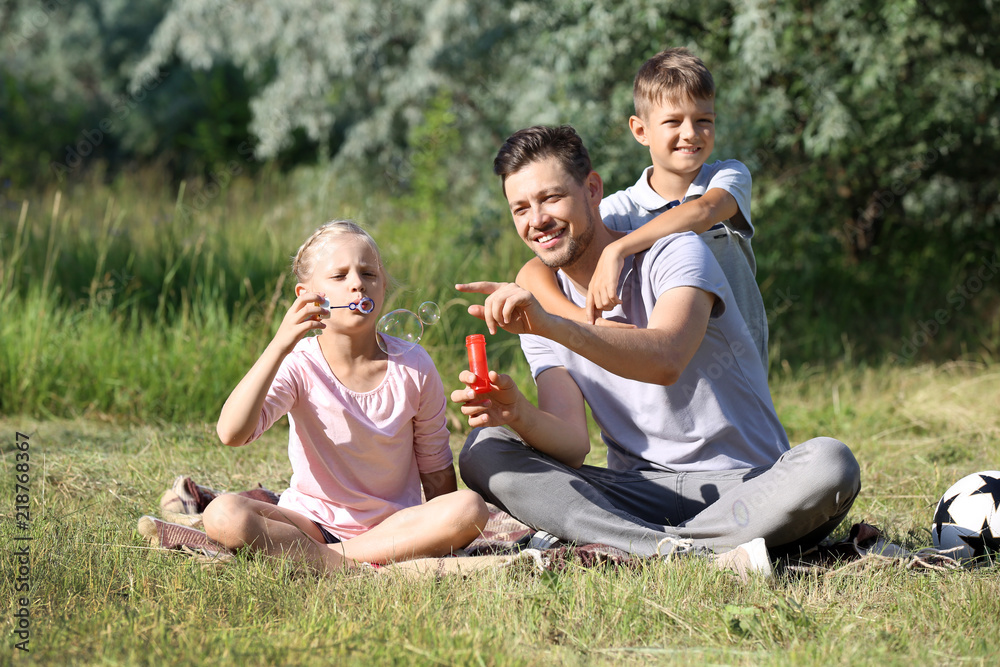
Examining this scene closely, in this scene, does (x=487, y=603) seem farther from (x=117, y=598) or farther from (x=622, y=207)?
(x=622, y=207)

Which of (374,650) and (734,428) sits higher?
(734,428)

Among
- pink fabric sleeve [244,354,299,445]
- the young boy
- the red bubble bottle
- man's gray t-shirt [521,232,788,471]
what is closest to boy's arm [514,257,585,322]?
the young boy

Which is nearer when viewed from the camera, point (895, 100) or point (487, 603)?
point (487, 603)

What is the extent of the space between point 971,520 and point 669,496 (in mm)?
950

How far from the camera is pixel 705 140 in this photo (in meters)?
3.71

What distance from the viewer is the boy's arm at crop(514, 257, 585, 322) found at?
3.13m

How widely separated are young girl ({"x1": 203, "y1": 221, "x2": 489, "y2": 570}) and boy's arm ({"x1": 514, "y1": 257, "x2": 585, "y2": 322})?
17.5 inches

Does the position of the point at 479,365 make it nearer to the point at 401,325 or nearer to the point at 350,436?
the point at 401,325

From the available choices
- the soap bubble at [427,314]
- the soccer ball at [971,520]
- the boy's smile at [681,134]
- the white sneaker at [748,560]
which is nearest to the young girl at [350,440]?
the soap bubble at [427,314]

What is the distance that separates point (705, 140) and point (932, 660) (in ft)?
7.11

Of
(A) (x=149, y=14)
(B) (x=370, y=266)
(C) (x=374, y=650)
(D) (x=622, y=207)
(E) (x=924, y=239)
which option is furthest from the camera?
(A) (x=149, y=14)

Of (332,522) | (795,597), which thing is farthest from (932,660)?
(332,522)

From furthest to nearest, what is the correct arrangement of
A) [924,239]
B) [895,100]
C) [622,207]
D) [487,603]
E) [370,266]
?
[924,239], [895,100], [622,207], [370,266], [487,603]

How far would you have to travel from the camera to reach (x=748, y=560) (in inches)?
106
